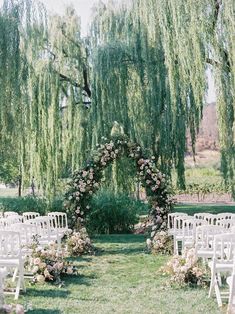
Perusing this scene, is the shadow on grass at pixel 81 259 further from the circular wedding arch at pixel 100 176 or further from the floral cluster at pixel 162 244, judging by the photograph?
the circular wedding arch at pixel 100 176

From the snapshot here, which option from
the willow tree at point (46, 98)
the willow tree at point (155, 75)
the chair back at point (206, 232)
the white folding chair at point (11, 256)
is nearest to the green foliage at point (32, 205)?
the willow tree at point (46, 98)

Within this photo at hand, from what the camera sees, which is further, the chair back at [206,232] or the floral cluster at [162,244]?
the floral cluster at [162,244]

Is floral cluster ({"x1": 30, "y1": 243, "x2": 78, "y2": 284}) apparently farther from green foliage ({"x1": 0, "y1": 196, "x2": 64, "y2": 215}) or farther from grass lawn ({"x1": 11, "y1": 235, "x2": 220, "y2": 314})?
green foliage ({"x1": 0, "y1": 196, "x2": 64, "y2": 215})

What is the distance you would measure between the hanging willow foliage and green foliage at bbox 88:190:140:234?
137 centimetres

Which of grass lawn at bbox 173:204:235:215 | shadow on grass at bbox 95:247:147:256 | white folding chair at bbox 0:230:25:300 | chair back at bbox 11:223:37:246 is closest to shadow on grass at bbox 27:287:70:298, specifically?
white folding chair at bbox 0:230:25:300

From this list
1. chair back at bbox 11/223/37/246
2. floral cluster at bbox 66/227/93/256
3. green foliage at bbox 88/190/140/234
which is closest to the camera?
chair back at bbox 11/223/37/246

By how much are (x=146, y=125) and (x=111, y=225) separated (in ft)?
10.6

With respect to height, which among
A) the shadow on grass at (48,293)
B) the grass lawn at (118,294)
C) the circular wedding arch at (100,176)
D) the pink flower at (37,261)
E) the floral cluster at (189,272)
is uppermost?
the circular wedding arch at (100,176)

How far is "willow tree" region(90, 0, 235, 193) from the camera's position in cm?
1331

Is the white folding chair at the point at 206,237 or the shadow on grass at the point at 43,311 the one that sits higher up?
the white folding chair at the point at 206,237

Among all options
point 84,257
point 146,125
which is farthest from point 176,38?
point 84,257

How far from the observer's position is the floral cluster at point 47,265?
8305 millimetres

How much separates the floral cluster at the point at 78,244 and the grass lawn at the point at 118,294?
0.81m

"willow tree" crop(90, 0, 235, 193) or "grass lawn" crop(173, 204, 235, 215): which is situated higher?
"willow tree" crop(90, 0, 235, 193)
